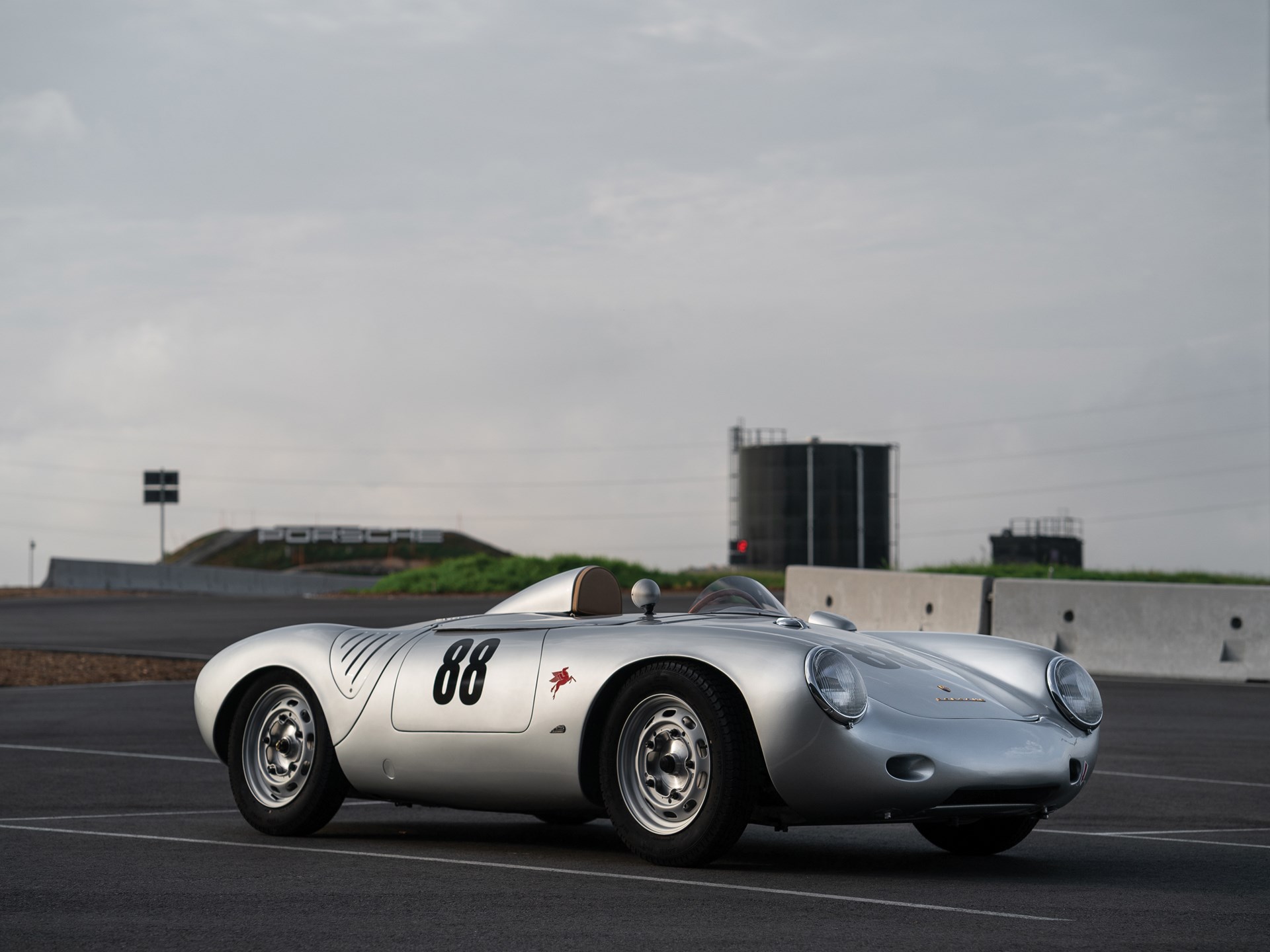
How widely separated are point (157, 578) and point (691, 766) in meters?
46.8

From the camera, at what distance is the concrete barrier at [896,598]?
62.4 feet

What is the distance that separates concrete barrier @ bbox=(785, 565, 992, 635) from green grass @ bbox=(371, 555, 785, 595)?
54.3 ft

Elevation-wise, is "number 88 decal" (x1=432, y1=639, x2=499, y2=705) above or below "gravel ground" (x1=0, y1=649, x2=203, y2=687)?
above

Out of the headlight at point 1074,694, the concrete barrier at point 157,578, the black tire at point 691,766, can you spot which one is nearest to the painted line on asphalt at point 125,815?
the black tire at point 691,766

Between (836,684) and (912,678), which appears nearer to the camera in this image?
(836,684)

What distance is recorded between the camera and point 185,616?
2939cm

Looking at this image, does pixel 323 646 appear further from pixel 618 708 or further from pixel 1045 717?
pixel 1045 717

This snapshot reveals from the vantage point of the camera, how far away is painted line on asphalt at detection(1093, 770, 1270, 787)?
9.44m

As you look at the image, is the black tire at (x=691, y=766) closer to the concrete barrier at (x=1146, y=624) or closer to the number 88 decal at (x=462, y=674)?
the number 88 decal at (x=462, y=674)

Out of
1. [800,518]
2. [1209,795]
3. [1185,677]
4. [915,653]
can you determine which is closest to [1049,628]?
[1185,677]

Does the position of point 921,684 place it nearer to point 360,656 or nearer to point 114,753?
point 360,656

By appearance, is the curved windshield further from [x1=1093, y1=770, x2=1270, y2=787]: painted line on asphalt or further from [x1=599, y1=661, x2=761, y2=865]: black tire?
[x1=1093, y1=770, x2=1270, y2=787]: painted line on asphalt

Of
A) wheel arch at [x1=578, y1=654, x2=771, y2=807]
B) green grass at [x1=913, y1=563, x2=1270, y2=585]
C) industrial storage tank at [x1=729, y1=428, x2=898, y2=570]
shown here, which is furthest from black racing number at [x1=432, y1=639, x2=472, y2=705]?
industrial storage tank at [x1=729, y1=428, x2=898, y2=570]

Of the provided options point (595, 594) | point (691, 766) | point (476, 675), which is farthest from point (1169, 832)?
point (476, 675)
